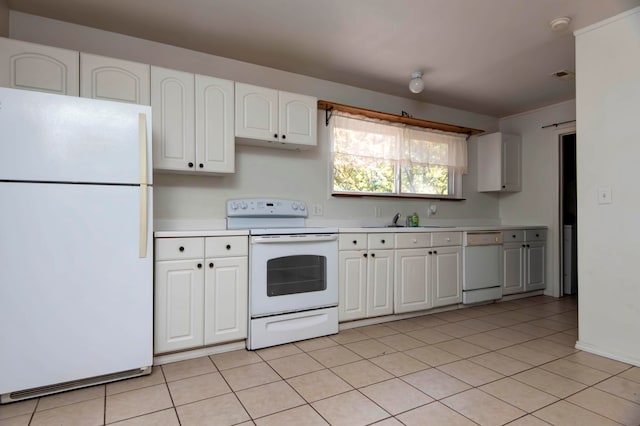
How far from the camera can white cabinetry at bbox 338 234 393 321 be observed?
3.05m

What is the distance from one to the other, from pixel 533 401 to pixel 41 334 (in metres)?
2.60

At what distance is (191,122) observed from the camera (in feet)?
8.70

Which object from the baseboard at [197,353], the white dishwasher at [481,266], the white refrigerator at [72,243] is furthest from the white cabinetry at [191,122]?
the white dishwasher at [481,266]

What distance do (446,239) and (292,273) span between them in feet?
5.65

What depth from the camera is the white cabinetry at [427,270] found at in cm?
335

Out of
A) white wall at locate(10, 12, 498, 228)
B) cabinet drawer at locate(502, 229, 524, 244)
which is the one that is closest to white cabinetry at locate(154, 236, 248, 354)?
white wall at locate(10, 12, 498, 228)

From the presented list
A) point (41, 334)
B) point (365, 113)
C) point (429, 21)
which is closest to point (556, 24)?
point (429, 21)

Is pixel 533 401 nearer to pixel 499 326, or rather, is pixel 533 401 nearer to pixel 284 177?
pixel 499 326

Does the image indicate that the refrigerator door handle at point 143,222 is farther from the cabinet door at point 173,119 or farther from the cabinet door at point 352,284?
the cabinet door at point 352,284

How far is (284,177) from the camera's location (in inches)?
132

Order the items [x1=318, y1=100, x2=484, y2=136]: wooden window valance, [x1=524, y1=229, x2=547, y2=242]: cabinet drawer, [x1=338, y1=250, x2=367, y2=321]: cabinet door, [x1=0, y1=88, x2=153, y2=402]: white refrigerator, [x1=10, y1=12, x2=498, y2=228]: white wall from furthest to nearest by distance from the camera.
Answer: [x1=524, y1=229, x2=547, y2=242]: cabinet drawer < [x1=318, y1=100, x2=484, y2=136]: wooden window valance < [x1=338, y1=250, x2=367, y2=321]: cabinet door < [x1=10, y1=12, x2=498, y2=228]: white wall < [x1=0, y1=88, x2=153, y2=402]: white refrigerator

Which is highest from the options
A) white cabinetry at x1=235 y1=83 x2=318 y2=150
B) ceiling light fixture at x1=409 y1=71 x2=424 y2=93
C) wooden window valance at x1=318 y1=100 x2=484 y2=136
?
ceiling light fixture at x1=409 y1=71 x2=424 y2=93

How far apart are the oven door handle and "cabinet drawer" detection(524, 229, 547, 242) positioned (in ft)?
8.84

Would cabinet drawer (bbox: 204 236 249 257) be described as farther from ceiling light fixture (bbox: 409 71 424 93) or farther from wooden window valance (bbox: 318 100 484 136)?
ceiling light fixture (bbox: 409 71 424 93)
